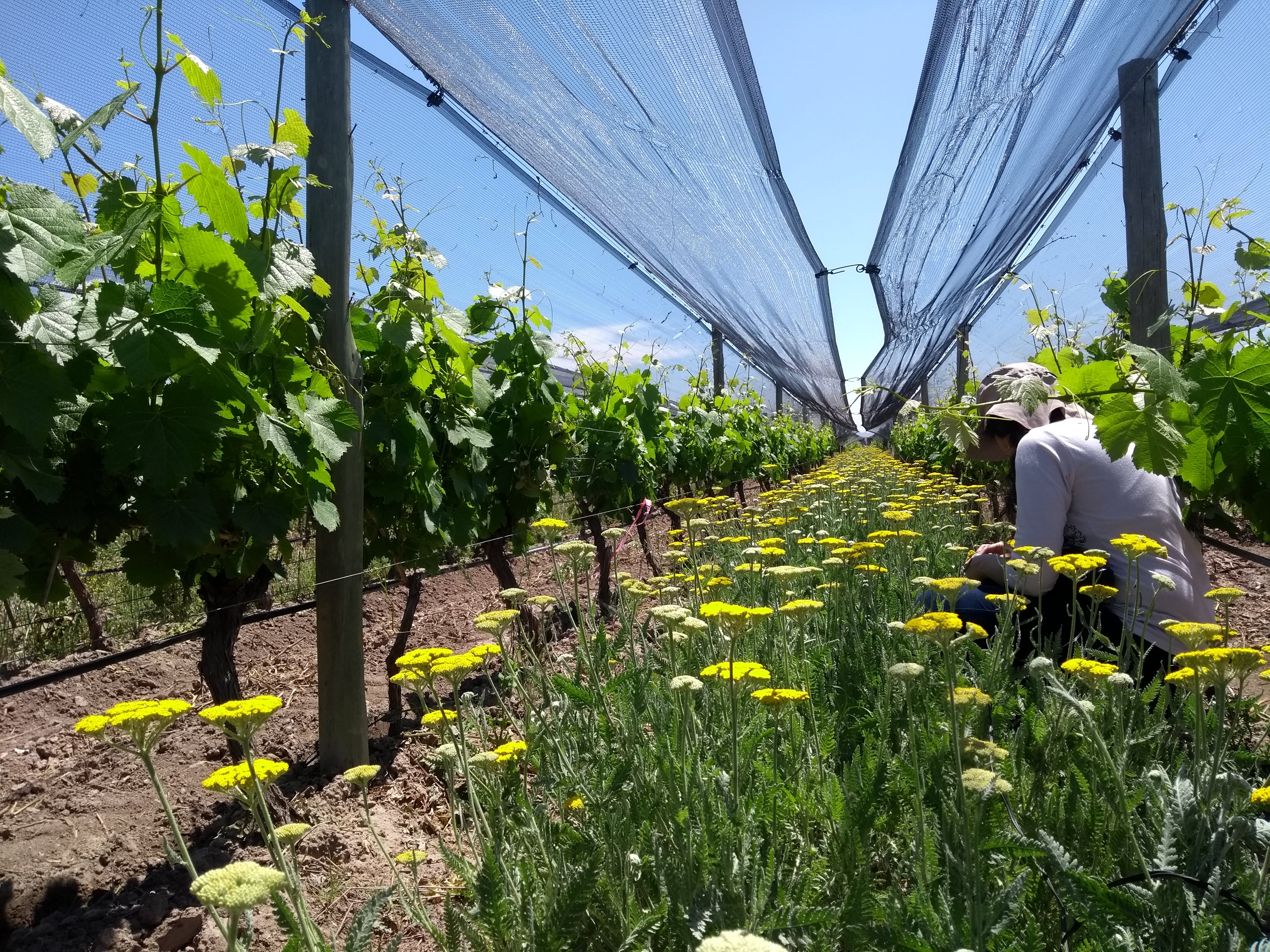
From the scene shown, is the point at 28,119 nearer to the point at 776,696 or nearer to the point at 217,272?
the point at 217,272

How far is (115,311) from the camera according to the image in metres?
1.57

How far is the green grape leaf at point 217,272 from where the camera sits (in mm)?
1734

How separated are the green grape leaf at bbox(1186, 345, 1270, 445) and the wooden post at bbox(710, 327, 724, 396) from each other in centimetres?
805

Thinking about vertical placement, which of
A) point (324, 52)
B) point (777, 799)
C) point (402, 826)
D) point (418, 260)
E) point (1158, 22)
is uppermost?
point (1158, 22)

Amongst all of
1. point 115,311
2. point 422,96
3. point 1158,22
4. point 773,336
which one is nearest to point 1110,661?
point 115,311

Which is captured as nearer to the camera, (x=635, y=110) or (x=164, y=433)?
(x=164, y=433)

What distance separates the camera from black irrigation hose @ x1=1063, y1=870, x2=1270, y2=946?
1.09m

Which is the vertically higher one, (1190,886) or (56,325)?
(56,325)

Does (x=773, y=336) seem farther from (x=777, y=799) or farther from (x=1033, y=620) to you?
(x=777, y=799)

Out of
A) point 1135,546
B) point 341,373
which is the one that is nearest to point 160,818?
point 341,373

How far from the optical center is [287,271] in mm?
1924

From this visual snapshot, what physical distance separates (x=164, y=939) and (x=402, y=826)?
70 centimetres

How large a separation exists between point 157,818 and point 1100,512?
118 inches

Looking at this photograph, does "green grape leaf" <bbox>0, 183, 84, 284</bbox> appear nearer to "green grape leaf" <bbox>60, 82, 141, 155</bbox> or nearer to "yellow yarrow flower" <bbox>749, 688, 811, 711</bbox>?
"green grape leaf" <bbox>60, 82, 141, 155</bbox>
